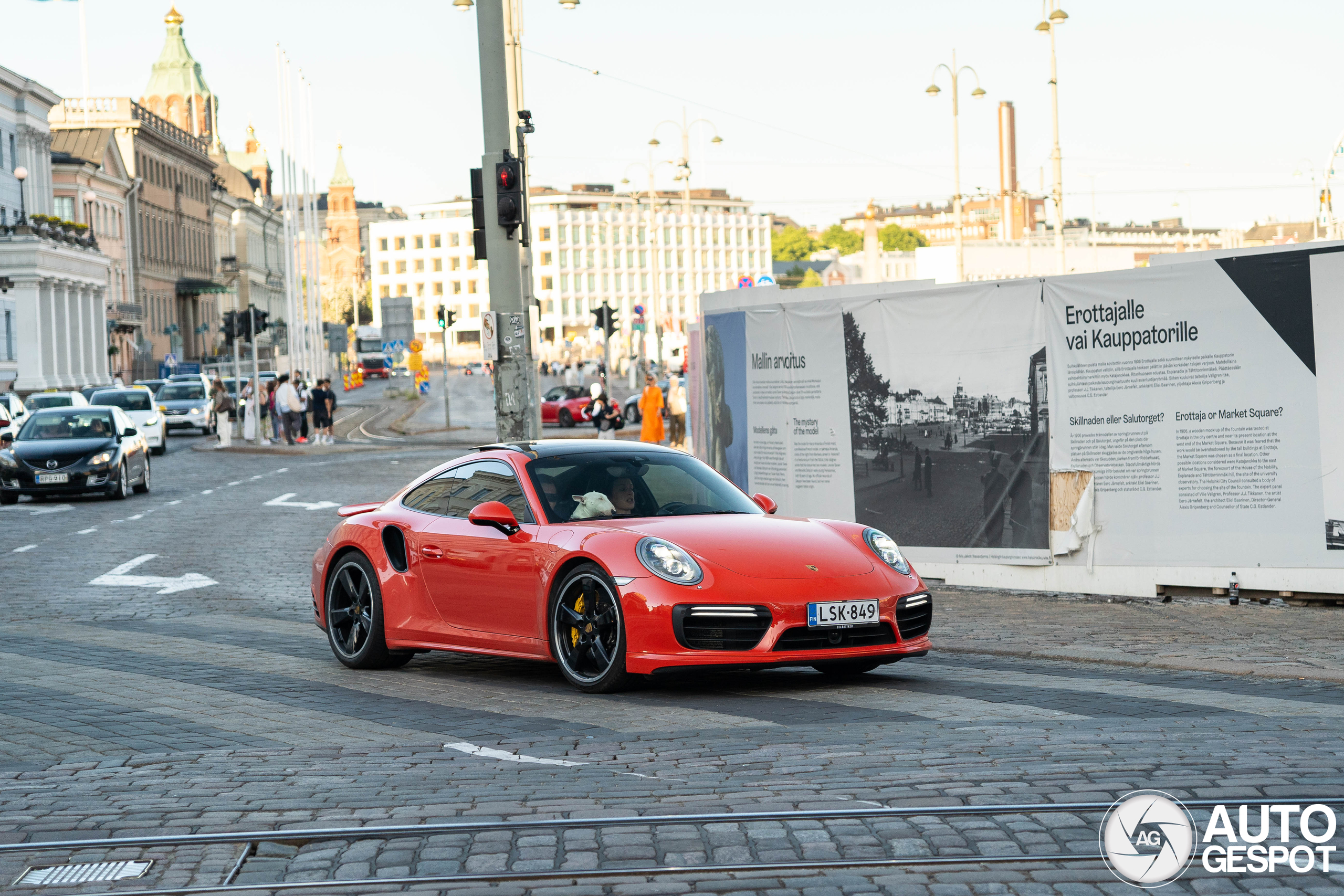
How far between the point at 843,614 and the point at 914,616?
1.72ft

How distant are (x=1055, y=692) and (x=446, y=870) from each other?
4456 millimetres

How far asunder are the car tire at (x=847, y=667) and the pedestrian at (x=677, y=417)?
82.3ft

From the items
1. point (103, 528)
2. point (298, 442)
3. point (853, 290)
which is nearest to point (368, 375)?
point (298, 442)

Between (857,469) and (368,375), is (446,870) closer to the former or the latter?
(857,469)

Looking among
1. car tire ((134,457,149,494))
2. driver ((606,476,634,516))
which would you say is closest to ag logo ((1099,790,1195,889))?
driver ((606,476,634,516))

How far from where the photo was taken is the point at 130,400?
4800cm

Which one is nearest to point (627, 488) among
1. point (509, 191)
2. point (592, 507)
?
point (592, 507)

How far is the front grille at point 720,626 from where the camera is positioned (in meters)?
8.75

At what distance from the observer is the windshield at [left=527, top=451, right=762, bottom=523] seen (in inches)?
384

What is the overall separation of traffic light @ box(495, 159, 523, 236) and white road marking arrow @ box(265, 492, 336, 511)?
8.65 meters

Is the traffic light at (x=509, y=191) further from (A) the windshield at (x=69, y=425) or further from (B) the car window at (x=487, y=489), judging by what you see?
(A) the windshield at (x=69, y=425)

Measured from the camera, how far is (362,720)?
8.59m

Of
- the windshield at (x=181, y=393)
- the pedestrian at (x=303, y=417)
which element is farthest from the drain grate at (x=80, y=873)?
the windshield at (x=181, y=393)

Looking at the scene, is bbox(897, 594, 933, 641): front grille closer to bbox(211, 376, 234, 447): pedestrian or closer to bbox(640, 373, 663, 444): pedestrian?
bbox(640, 373, 663, 444): pedestrian
